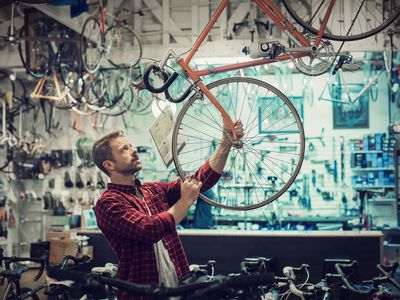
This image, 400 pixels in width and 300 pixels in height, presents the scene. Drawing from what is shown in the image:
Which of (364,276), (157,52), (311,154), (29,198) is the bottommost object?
(364,276)

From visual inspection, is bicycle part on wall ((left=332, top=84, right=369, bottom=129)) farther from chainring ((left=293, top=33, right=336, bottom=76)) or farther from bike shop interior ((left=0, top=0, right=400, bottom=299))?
chainring ((left=293, top=33, right=336, bottom=76))

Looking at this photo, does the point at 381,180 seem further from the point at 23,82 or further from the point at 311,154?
the point at 23,82

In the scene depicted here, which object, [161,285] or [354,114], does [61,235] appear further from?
[354,114]

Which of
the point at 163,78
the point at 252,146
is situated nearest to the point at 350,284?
the point at 252,146

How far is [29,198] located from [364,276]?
6603mm

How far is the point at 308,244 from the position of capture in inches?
236

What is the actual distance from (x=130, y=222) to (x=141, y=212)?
146 mm

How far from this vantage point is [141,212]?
2.83 metres

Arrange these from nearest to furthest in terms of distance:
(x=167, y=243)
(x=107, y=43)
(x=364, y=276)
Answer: (x=167, y=243), (x=364, y=276), (x=107, y=43)

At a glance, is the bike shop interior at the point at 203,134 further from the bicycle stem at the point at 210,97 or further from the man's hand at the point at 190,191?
the man's hand at the point at 190,191

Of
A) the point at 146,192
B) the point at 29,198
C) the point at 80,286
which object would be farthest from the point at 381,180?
the point at 80,286

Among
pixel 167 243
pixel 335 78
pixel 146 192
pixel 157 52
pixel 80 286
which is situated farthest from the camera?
pixel 335 78

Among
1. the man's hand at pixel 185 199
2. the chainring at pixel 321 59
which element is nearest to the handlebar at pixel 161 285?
the man's hand at pixel 185 199

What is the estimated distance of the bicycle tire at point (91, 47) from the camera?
709cm
